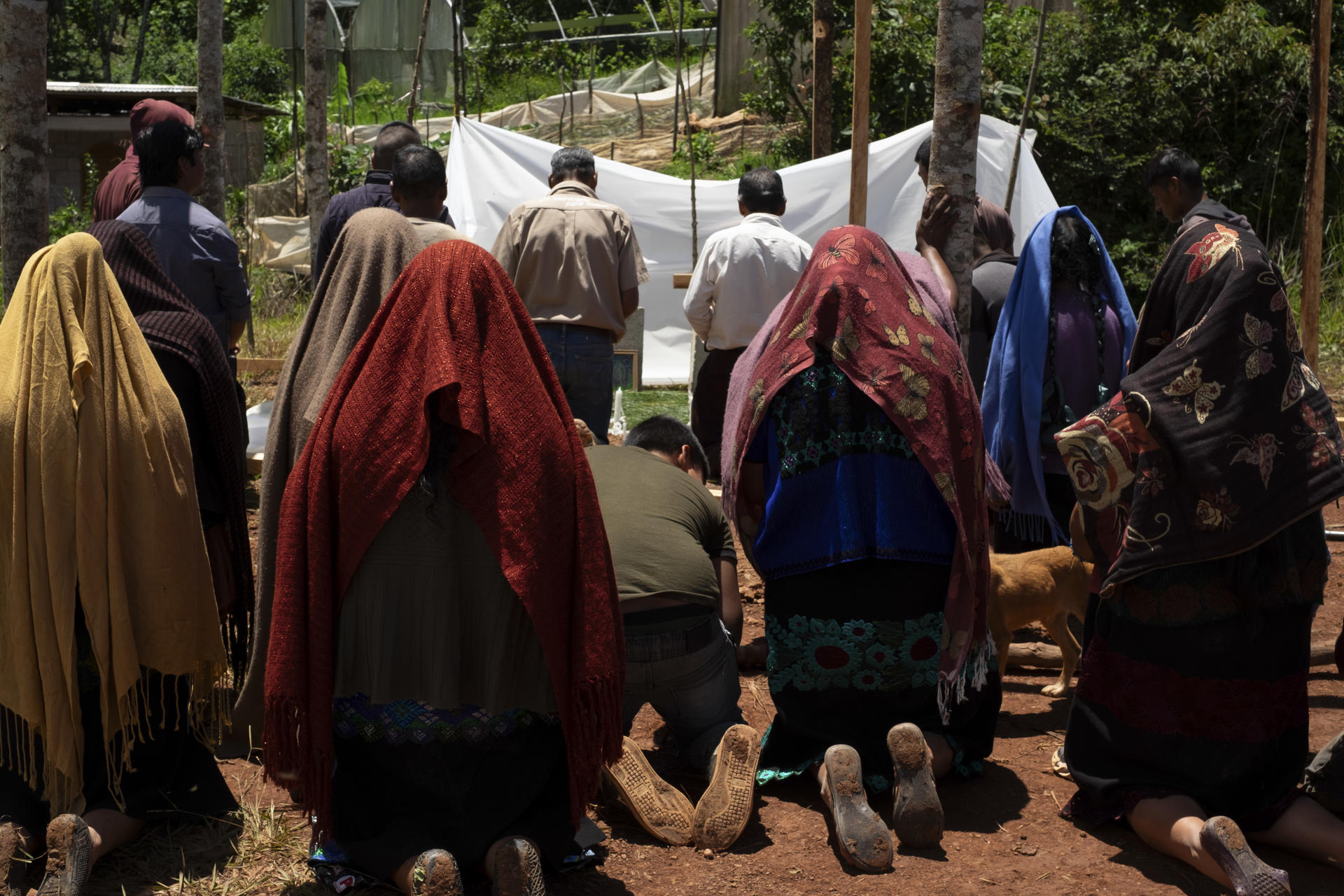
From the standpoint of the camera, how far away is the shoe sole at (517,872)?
2592mm

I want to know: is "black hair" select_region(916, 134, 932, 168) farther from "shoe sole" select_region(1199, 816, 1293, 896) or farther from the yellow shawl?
the yellow shawl

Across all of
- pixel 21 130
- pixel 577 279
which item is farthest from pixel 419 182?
pixel 21 130

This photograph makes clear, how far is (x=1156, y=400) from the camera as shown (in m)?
2.94

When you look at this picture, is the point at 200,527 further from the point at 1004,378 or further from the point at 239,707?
the point at 1004,378

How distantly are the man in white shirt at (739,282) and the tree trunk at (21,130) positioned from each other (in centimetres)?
265

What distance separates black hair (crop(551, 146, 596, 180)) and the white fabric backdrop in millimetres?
3089

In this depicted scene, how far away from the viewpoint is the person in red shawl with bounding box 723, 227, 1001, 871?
3.25 metres

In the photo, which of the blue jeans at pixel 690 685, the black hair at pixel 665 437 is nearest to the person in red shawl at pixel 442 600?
the blue jeans at pixel 690 685

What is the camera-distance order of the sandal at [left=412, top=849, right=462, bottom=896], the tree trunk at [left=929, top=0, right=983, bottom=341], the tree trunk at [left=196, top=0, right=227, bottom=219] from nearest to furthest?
the sandal at [left=412, top=849, right=462, bottom=896]
the tree trunk at [left=929, top=0, right=983, bottom=341]
the tree trunk at [left=196, top=0, right=227, bottom=219]

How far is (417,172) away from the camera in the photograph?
168 inches

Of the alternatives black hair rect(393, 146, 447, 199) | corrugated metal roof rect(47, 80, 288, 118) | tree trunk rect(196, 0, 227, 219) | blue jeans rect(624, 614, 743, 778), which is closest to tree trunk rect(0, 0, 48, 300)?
black hair rect(393, 146, 447, 199)

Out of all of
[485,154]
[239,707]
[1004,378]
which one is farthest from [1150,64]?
[239,707]

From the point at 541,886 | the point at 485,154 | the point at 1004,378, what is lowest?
the point at 541,886

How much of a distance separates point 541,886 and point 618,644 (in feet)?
1.74
